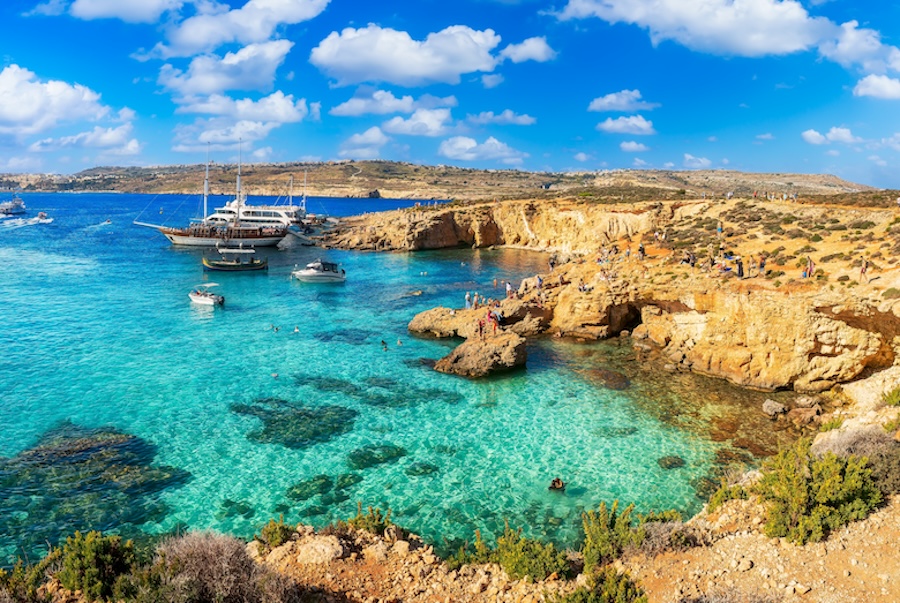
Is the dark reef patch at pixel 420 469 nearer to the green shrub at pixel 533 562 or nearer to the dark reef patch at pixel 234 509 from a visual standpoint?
the dark reef patch at pixel 234 509

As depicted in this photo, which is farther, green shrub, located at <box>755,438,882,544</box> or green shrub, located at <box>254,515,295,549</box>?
green shrub, located at <box>254,515,295,549</box>

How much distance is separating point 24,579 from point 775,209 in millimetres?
43287

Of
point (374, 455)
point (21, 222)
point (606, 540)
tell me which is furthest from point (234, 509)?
point (21, 222)

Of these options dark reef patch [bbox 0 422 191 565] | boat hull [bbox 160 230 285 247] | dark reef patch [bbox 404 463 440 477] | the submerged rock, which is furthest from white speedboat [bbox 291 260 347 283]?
the submerged rock

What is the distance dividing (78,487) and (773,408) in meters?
21.8

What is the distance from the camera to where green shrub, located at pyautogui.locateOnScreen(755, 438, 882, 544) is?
29.3 ft

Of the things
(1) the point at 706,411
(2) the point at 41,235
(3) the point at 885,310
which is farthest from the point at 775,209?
(2) the point at 41,235

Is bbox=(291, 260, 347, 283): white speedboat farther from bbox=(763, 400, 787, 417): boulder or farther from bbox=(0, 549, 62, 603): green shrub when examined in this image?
bbox=(0, 549, 62, 603): green shrub

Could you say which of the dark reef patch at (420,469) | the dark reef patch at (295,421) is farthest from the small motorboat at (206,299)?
the dark reef patch at (420,469)

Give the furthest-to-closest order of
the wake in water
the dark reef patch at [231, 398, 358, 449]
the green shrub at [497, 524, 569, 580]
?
the wake in water, the dark reef patch at [231, 398, 358, 449], the green shrub at [497, 524, 569, 580]

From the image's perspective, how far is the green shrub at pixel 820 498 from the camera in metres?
8.92

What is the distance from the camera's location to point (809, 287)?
22.6 m

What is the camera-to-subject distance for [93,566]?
23.9ft

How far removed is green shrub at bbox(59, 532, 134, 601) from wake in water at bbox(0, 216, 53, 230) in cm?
9674
